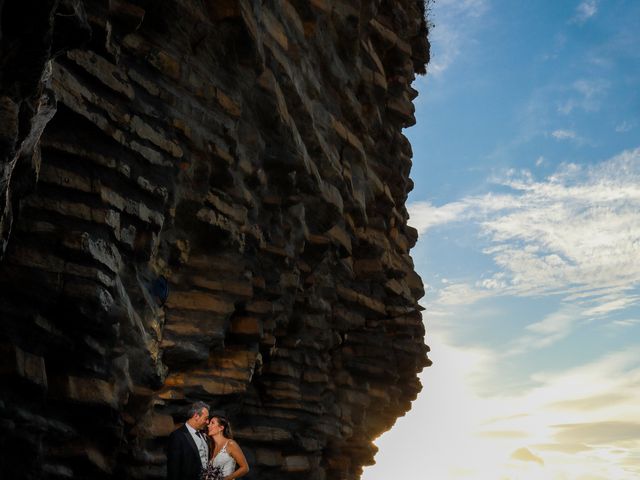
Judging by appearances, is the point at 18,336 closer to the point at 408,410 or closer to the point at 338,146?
the point at 338,146

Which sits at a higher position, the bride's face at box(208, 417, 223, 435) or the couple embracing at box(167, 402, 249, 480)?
the bride's face at box(208, 417, 223, 435)

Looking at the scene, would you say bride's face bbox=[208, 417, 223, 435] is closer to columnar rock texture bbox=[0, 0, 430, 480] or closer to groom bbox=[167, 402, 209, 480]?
groom bbox=[167, 402, 209, 480]

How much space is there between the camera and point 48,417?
775cm

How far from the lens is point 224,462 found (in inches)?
373

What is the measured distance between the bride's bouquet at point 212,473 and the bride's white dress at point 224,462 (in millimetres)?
49

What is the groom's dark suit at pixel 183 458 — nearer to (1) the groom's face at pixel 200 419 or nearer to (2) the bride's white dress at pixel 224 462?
(1) the groom's face at pixel 200 419

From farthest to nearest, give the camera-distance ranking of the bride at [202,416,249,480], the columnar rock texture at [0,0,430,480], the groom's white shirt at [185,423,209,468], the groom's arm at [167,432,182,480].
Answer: the bride at [202,416,249,480] → the groom's white shirt at [185,423,209,468] → the groom's arm at [167,432,182,480] → the columnar rock texture at [0,0,430,480]

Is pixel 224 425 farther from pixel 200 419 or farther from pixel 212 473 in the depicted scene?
pixel 212 473

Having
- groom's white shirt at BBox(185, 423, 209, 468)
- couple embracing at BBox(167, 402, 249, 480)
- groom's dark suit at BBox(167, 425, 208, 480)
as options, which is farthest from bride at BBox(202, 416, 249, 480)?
groom's dark suit at BBox(167, 425, 208, 480)

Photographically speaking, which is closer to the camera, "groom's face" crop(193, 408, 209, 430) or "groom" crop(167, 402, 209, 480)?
"groom" crop(167, 402, 209, 480)

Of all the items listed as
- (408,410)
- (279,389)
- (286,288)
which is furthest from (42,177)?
(408,410)

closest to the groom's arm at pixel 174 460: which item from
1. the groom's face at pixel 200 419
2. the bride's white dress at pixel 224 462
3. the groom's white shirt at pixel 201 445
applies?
the groom's white shirt at pixel 201 445

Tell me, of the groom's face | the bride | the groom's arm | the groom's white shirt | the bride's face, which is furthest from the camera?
the bride's face

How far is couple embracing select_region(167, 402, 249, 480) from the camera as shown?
8.96 meters
